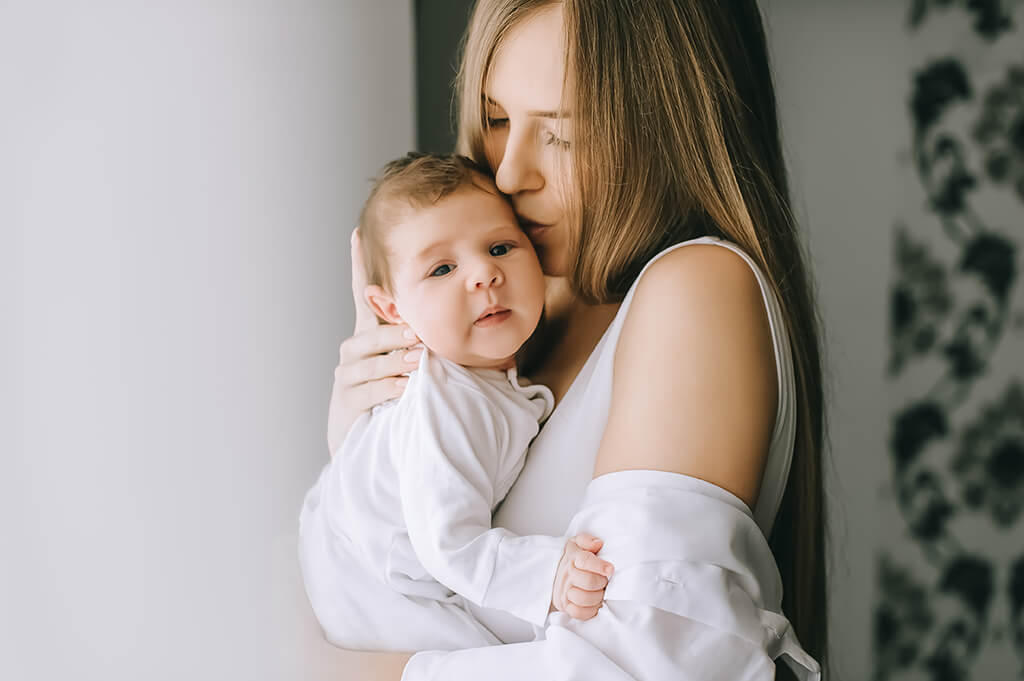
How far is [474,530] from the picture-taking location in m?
0.94

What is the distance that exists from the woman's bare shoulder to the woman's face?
0.21 meters

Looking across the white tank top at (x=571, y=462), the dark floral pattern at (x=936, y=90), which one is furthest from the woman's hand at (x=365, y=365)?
the dark floral pattern at (x=936, y=90)

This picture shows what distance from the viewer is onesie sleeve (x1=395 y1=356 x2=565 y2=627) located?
0.91 meters

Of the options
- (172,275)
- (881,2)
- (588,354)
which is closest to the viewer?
(588,354)

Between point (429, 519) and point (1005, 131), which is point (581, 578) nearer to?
point (429, 519)

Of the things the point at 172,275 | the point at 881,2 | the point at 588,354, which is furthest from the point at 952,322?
the point at 172,275

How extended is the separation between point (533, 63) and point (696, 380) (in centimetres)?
44

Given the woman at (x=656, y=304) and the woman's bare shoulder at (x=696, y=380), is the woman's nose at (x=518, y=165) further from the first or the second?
the woman's bare shoulder at (x=696, y=380)

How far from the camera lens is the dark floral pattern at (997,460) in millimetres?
2596

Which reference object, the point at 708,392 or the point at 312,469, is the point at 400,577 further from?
the point at 312,469

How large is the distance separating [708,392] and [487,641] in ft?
1.37

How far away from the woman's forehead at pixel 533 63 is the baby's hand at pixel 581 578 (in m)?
0.51

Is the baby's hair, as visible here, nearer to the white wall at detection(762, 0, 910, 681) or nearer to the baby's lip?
the baby's lip

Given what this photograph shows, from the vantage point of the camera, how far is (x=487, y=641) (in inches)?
40.9
